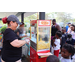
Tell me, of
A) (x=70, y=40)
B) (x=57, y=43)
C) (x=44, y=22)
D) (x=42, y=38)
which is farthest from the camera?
(x=70, y=40)

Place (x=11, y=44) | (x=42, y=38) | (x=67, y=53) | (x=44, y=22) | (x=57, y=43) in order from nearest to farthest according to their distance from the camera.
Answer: (x=11, y=44), (x=67, y=53), (x=44, y=22), (x=42, y=38), (x=57, y=43)

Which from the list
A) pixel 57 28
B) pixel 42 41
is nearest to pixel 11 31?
pixel 42 41

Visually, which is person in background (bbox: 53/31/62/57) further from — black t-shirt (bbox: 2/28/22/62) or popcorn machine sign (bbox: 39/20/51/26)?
black t-shirt (bbox: 2/28/22/62)

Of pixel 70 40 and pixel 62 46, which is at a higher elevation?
pixel 62 46

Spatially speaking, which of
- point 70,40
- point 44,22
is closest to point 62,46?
point 44,22

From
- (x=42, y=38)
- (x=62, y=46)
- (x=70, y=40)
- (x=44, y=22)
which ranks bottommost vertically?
(x=70, y=40)

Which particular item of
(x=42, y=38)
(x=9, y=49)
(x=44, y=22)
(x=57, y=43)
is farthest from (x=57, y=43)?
(x=9, y=49)

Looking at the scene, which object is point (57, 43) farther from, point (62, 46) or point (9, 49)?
point (9, 49)

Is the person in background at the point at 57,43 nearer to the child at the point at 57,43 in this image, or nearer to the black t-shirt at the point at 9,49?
the child at the point at 57,43

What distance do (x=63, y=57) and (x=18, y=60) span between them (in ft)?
3.06

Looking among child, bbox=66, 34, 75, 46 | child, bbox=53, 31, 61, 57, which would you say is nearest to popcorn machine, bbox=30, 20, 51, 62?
child, bbox=53, 31, 61, 57

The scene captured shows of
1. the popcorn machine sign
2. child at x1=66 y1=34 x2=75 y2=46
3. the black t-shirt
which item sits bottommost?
child at x1=66 y1=34 x2=75 y2=46

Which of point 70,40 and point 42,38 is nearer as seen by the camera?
point 42,38

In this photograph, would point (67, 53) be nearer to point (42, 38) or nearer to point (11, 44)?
point (42, 38)
